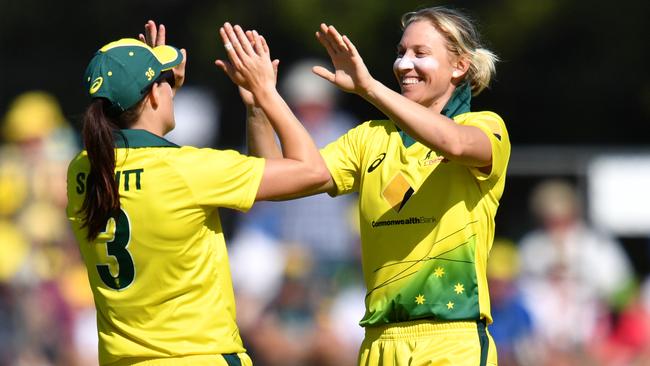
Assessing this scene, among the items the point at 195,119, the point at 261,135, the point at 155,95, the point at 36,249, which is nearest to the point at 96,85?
the point at 155,95

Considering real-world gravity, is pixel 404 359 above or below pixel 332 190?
below

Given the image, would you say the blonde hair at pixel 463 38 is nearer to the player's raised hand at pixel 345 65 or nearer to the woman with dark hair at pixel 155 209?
the player's raised hand at pixel 345 65

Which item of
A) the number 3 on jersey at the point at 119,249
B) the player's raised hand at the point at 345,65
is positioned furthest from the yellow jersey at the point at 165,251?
the player's raised hand at the point at 345,65

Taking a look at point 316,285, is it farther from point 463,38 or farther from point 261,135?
point 463,38

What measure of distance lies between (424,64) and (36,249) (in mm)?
6680

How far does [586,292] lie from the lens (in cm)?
1056

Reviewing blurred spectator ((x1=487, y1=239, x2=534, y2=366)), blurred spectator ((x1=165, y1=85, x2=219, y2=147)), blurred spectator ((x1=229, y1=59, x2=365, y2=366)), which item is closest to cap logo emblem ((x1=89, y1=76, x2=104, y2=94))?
blurred spectator ((x1=229, y1=59, x2=365, y2=366))

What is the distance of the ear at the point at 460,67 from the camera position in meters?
5.17

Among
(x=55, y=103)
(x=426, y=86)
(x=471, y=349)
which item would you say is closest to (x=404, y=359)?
(x=471, y=349)

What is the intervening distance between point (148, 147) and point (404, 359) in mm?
1296

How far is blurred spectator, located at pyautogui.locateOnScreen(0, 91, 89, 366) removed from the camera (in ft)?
34.4

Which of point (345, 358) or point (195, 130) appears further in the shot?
point (195, 130)

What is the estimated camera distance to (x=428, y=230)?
493cm

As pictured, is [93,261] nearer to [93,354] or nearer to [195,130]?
[93,354]
